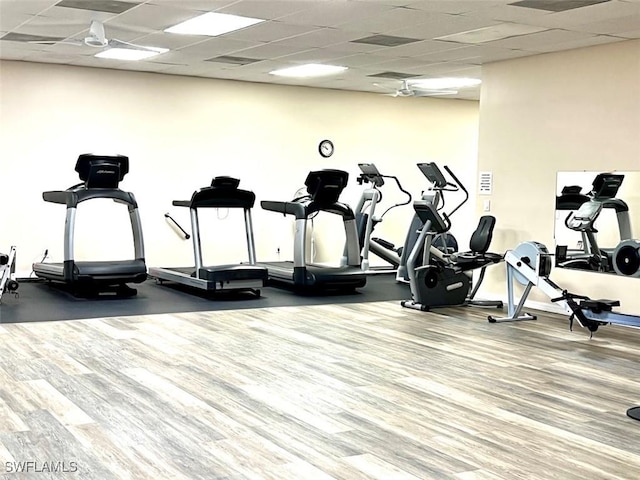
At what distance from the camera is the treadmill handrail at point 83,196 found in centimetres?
757

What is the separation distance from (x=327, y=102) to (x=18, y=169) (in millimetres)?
4182

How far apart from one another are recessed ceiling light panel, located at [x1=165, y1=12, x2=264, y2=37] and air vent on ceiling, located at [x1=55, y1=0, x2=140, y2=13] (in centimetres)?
63

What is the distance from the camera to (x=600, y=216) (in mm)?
6578

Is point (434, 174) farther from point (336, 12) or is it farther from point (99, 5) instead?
point (99, 5)

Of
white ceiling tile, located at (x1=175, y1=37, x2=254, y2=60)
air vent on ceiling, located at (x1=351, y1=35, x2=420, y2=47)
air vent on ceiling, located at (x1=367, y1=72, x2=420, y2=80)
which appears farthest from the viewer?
air vent on ceiling, located at (x1=367, y1=72, x2=420, y2=80)

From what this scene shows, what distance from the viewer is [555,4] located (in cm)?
532

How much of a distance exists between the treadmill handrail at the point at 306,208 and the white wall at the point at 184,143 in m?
1.55

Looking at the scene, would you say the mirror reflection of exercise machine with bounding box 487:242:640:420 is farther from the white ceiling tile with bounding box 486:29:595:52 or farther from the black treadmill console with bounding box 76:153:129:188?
the black treadmill console with bounding box 76:153:129:188

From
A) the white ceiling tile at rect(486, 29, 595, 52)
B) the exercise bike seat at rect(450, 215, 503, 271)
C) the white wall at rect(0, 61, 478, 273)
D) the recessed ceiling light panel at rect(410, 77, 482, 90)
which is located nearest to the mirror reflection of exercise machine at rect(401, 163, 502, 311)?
the exercise bike seat at rect(450, 215, 503, 271)

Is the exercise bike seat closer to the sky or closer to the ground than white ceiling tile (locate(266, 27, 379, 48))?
closer to the ground

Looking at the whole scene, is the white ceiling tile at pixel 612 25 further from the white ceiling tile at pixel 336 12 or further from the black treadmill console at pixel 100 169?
the black treadmill console at pixel 100 169

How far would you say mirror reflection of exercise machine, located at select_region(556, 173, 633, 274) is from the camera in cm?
644

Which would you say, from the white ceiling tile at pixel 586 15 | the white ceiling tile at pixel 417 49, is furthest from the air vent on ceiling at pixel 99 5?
the white ceiling tile at pixel 586 15

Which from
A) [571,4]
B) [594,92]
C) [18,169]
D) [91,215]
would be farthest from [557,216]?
[18,169]
